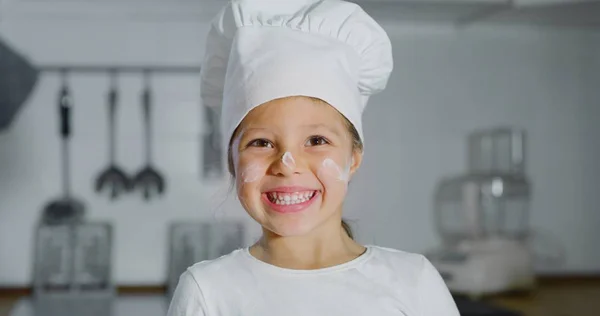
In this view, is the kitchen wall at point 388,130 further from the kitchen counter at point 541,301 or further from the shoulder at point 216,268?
the shoulder at point 216,268

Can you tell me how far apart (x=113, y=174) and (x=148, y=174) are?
7 cm

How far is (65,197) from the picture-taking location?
72.7 inches

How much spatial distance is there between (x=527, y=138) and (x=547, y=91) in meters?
0.12

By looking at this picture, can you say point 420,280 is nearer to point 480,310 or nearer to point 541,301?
point 480,310

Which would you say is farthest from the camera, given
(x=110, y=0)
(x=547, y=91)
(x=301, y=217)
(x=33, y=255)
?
(x=547, y=91)

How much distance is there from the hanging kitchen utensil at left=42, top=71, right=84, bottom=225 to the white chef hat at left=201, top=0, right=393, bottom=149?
1.06 meters

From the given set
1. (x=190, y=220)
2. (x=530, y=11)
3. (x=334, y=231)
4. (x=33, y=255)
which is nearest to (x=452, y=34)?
(x=530, y=11)

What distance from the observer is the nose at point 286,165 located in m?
0.72

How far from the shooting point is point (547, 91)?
200cm

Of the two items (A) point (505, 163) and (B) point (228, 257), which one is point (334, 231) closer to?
(B) point (228, 257)

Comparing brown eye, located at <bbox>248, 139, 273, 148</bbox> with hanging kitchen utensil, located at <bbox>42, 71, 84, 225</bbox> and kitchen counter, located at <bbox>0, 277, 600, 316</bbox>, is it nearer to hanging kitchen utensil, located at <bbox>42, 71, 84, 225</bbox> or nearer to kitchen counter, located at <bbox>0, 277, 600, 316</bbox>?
kitchen counter, located at <bbox>0, 277, 600, 316</bbox>

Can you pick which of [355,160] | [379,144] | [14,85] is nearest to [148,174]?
[14,85]

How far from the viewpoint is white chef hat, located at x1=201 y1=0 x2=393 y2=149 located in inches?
29.2

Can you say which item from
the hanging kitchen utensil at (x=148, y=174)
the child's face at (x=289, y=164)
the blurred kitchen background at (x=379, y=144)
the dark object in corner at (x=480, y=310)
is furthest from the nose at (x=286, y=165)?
the hanging kitchen utensil at (x=148, y=174)
